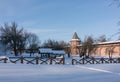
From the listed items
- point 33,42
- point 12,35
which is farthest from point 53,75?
point 33,42

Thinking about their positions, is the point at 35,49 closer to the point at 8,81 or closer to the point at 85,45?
the point at 85,45

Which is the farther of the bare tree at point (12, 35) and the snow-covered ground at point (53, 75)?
the bare tree at point (12, 35)

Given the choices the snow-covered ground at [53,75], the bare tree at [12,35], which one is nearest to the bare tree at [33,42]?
the bare tree at [12,35]

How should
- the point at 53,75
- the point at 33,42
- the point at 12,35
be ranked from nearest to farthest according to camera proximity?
1. the point at 53,75
2. the point at 12,35
3. the point at 33,42

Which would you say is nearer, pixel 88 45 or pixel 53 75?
pixel 53 75

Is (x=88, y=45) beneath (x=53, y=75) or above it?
above

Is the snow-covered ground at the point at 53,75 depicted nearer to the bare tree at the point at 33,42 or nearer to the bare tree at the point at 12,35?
the bare tree at the point at 12,35

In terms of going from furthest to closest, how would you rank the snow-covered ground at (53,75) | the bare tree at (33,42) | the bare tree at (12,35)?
the bare tree at (33,42) < the bare tree at (12,35) < the snow-covered ground at (53,75)

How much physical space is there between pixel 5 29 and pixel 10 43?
14.1 feet

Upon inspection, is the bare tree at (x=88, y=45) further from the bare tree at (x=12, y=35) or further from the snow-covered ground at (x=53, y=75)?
the snow-covered ground at (x=53, y=75)

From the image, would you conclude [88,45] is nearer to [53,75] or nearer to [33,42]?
[33,42]

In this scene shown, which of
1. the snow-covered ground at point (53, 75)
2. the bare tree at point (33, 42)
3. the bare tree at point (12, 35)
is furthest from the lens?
the bare tree at point (33, 42)

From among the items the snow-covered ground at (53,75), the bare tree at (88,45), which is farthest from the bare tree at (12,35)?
the snow-covered ground at (53,75)

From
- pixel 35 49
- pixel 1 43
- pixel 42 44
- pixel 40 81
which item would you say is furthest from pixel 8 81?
pixel 42 44
